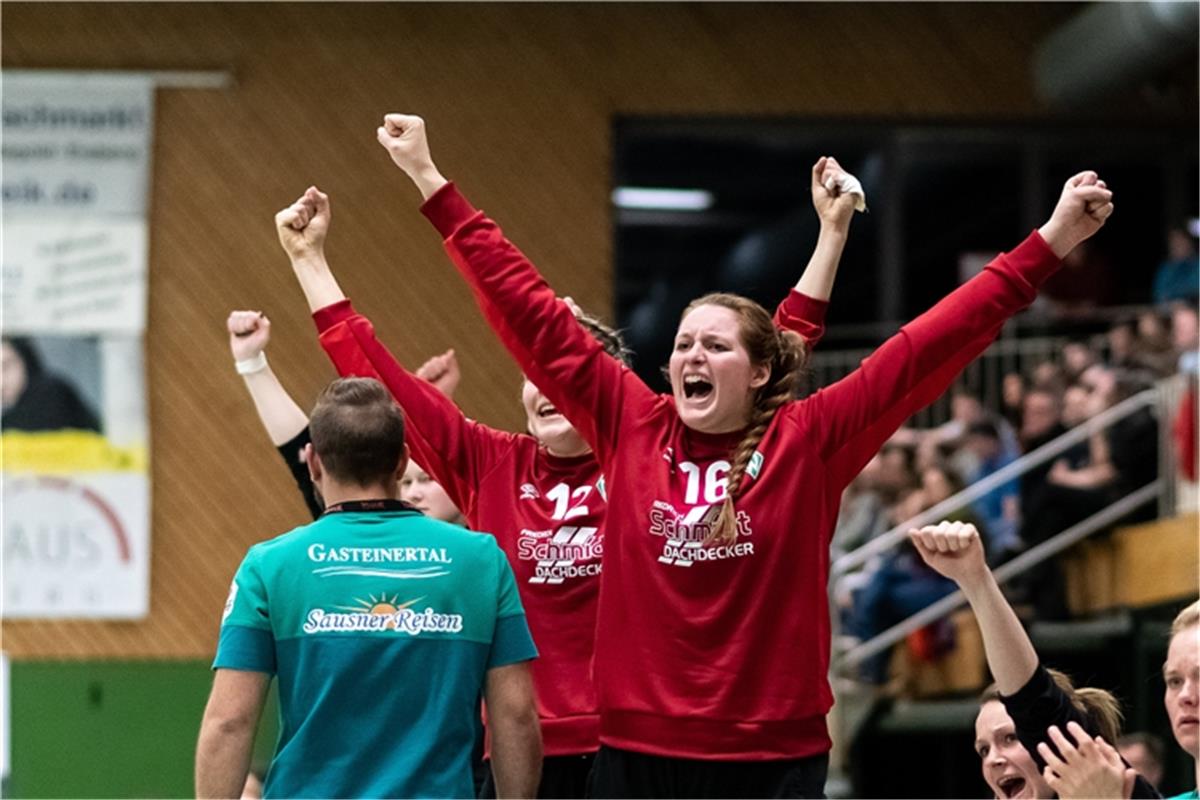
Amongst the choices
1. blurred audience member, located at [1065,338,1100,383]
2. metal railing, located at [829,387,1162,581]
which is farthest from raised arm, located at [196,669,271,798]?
blurred audience member, located at [1065,338,1100,383]

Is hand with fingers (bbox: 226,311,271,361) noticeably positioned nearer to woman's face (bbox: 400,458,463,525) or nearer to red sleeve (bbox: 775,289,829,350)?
woman's face (bbox: 400,458,463,525)

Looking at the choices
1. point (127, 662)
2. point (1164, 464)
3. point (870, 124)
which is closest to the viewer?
point (1164, 464)

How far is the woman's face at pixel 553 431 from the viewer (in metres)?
4.53

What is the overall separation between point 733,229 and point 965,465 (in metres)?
6.55

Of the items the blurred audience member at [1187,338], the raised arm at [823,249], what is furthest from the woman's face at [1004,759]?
the blurred audience member at [1187,338]

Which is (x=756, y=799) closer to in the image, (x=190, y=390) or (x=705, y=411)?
(x=705, y=411)

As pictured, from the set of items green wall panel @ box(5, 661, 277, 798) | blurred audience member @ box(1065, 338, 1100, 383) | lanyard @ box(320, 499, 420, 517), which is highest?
blurred audience member @ box(1065, 338, 1100, 383)

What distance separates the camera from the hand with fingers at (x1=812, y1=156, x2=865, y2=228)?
4.41 meters

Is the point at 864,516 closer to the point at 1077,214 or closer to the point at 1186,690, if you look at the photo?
the point at 1077,214

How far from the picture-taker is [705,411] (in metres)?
3.96

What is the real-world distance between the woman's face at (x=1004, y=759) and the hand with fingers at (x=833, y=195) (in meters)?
1.14

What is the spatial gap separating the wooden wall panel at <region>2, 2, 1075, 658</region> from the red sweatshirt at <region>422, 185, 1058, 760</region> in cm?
776

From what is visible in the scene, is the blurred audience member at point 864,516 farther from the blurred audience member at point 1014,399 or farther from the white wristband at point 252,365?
the white wristband at point 252,365

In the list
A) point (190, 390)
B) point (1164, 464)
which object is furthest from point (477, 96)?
point (1164, 464)
